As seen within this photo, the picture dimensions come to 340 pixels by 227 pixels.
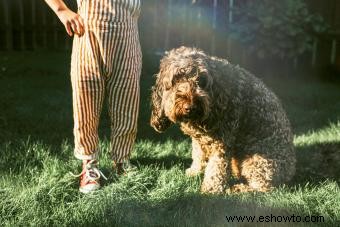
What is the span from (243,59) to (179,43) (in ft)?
5.12

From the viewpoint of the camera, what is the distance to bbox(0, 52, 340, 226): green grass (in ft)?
12.0

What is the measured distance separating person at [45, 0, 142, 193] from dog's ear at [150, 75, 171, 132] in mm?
211

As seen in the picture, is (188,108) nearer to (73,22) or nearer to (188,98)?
(188,98)

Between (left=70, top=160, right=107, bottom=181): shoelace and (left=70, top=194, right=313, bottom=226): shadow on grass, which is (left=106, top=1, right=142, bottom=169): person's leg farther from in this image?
(left=70, top=194, right=313, bottom=226): shadow on grass

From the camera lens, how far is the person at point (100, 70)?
3.81 m

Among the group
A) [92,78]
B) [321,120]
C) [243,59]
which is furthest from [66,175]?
[243,59]

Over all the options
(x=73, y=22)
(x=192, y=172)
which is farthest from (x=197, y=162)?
(x=73, y=22)

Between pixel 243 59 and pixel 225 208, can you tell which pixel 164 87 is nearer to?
pixel 225 208

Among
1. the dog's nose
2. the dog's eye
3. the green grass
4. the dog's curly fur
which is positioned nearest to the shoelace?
the green grass

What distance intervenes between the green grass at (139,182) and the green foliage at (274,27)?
2.29 meters

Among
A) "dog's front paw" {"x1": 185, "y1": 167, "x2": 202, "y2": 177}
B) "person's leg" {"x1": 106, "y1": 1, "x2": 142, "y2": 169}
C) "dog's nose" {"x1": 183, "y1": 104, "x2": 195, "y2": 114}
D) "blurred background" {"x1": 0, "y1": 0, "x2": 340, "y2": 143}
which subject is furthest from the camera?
"blurred background" {"x1": 0, "y1": 0, "x2": 340, "y2": 143}

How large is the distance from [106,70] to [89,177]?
855 millimetres

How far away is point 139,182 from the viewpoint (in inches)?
162

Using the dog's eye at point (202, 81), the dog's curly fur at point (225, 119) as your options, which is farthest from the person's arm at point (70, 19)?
the dog's eye at point (202, 81)
